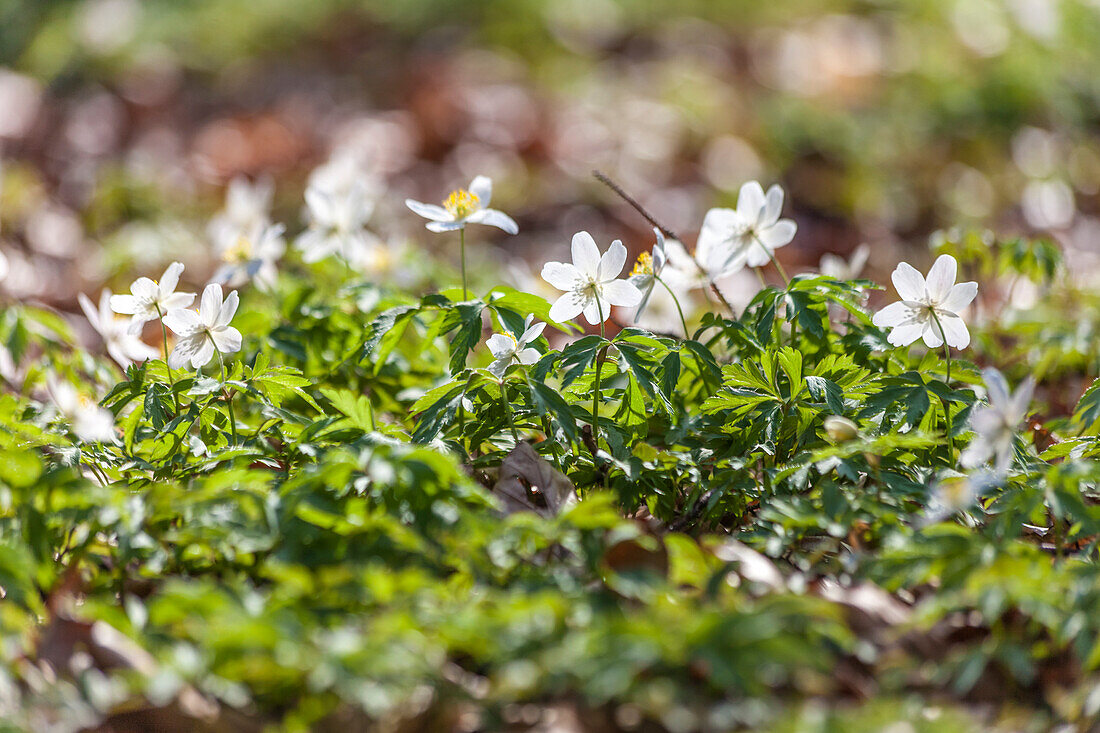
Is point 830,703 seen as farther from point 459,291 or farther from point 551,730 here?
point 459,291

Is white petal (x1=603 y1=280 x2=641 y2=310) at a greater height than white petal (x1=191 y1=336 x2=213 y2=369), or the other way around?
white petal (x1=603 y1=280 x2=641 y2=310)

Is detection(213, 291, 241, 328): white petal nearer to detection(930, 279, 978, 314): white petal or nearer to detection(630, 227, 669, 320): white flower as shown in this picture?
detection(630, 227, 669, 320): white flower

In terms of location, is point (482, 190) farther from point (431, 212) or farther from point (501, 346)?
point (501, 346)

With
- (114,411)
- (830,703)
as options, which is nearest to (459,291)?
(114,411)

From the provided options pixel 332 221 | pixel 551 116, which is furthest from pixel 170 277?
pixel 551 116

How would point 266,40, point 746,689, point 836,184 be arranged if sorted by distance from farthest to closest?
point 266,40, point 836,184, point 746,689

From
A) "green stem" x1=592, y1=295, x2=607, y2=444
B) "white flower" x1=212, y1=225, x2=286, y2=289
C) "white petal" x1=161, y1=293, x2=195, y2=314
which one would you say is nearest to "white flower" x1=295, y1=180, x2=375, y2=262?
"white flower" x1=212, y1=225, x2=286, y2=289
